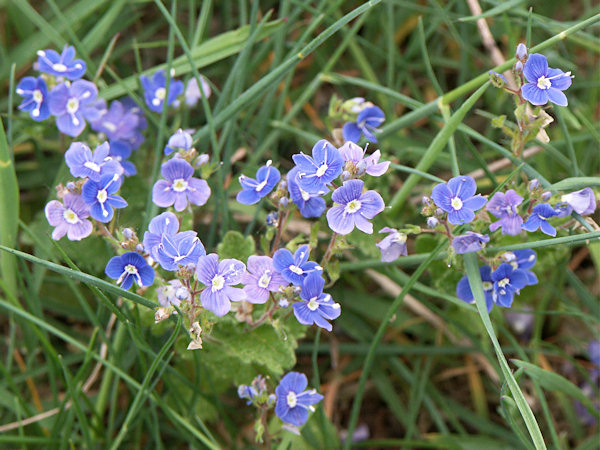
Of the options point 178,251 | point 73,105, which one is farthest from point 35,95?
point 178,251

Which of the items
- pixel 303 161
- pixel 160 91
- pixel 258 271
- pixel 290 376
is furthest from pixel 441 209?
pixel 160 91

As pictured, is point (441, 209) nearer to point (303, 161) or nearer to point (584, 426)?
point (303, 161)

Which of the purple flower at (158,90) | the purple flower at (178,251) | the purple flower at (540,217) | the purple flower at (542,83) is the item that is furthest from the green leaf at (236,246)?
the purple flower at (542,83)

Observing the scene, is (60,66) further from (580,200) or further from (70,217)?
(580,200)

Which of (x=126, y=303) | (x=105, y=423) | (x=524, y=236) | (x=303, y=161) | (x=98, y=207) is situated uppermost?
(x=303, y=161)

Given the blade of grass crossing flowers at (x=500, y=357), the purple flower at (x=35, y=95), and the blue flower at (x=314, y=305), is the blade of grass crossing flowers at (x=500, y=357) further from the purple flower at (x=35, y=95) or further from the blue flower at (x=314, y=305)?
the purple flower at (x=35, y=95)

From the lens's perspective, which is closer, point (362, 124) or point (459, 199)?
point (459, 199)
